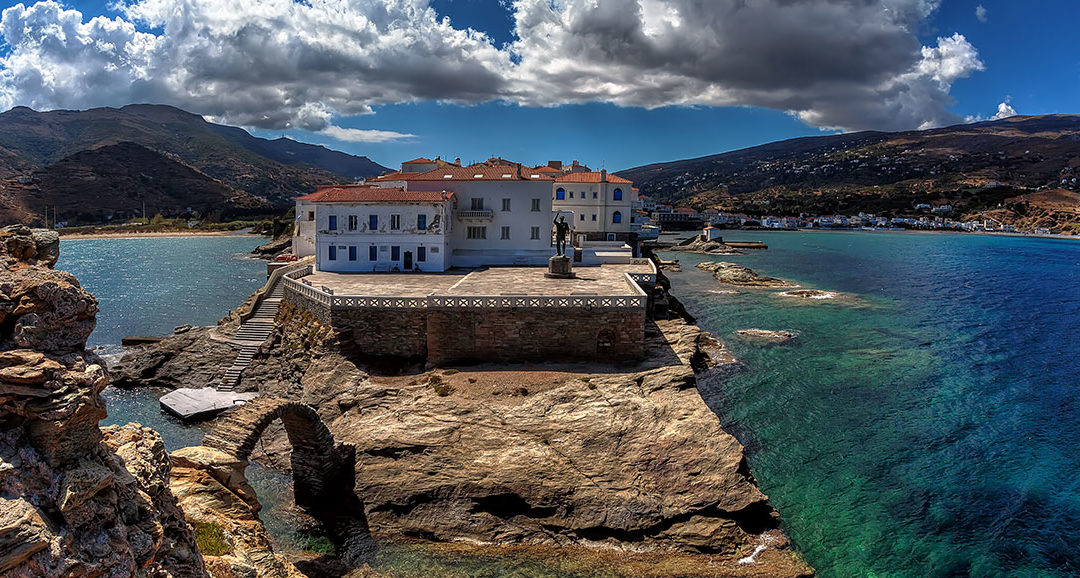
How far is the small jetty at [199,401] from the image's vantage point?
29828mm

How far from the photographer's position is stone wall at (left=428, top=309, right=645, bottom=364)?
29328mm

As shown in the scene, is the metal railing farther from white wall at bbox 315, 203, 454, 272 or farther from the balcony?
the balcony

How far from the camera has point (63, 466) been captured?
8.75 m

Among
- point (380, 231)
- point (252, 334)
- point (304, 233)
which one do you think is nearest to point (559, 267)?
point (380, 231)

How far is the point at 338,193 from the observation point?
143 ft

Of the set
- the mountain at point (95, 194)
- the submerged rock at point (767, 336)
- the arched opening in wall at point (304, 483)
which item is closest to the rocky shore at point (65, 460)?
the arched opening in wall at point (304, 483)

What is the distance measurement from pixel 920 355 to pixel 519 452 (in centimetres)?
3202

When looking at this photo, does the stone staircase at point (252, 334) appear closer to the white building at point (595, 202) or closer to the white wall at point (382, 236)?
the white wall at point (382, 236)

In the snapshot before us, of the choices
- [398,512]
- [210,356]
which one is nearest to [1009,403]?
[398,512]

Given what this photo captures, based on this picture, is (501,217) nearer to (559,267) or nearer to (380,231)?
(380,231)

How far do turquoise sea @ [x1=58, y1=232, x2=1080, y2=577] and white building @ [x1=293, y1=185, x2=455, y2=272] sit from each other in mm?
14698

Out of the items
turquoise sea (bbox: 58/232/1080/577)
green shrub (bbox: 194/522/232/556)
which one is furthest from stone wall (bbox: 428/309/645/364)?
green shrub (bbox: 194/522/232/556)

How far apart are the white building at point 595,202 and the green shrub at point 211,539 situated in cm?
5808

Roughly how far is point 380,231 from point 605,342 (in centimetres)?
2006
